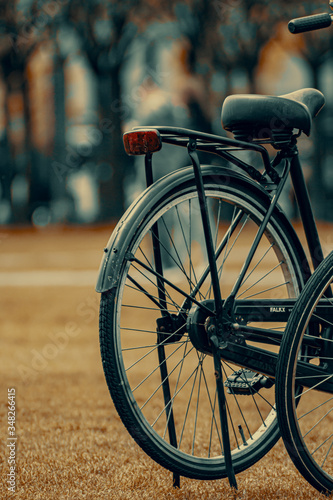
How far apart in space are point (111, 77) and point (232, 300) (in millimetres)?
22142

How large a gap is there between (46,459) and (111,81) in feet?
72.1

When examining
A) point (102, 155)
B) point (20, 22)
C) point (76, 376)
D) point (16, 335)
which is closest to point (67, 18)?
point (20, 22)

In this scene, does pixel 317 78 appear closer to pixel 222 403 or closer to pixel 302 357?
pixel 302 357

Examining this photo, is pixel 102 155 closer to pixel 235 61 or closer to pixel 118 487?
pixel 235 61

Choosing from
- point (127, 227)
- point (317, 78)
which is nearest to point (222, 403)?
point (127, 227)

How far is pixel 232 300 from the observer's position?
2652 mm

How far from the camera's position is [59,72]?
24.8m

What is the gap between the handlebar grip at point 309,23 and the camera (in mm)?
2598

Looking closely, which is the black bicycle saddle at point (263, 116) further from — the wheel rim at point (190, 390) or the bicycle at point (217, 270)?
the wheel rim at point (190, 390)

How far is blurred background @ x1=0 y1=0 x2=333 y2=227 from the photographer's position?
22.4 meters

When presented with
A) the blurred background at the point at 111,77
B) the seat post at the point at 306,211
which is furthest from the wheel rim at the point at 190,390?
the blurred background at the point at 111,77

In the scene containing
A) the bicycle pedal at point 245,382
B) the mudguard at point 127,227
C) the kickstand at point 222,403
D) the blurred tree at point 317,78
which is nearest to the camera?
the mudguard at point 127,227

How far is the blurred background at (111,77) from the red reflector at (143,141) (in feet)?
62.2

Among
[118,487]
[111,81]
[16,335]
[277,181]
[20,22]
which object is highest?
[20,22]
